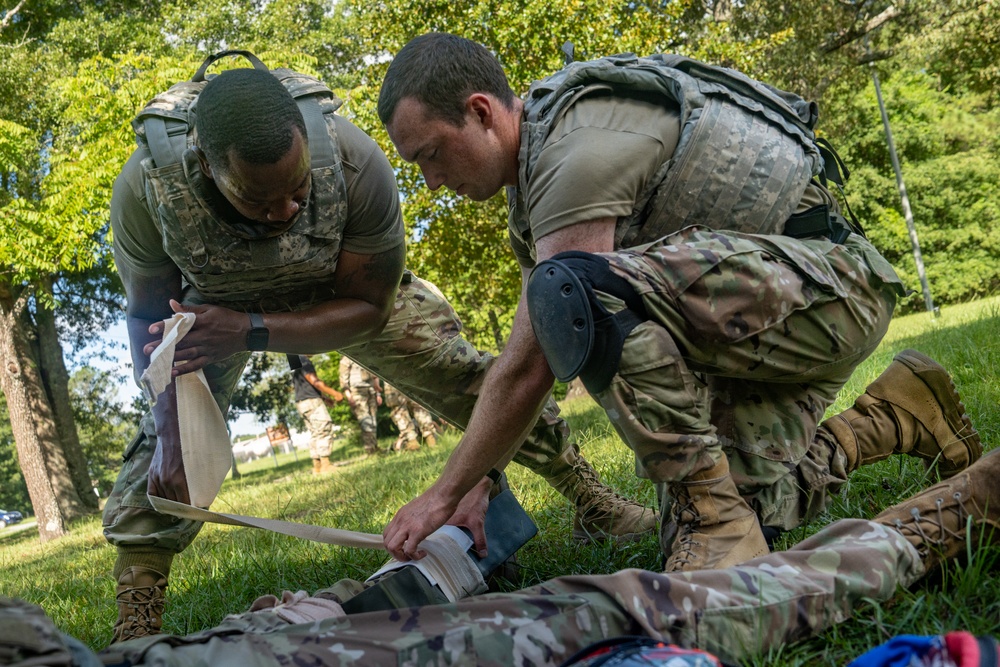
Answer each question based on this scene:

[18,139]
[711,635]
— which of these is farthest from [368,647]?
[18,139]

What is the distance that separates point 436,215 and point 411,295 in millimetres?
8927

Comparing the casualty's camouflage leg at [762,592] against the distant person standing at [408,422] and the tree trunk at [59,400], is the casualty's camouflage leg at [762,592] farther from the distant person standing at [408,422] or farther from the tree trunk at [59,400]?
the tree trunk at [59,400]

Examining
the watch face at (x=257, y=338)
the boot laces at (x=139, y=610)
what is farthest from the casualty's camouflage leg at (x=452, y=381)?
the boot laces at (x=139, y=610)

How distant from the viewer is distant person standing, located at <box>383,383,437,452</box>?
13747 millimetres

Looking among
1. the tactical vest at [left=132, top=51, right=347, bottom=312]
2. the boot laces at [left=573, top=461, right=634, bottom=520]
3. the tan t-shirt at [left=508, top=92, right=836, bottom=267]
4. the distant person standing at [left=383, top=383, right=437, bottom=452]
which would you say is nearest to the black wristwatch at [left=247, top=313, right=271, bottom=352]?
the tactical vest at [left=132, top=51, right=347, bottom=312]

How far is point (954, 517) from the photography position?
5.95 feet

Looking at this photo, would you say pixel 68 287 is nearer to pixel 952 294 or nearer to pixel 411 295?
pixel 411 295

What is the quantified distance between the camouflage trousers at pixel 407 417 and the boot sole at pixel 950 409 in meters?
10.9

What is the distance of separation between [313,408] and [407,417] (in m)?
1.95

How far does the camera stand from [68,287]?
18.2m

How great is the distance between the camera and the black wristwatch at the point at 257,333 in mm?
2936

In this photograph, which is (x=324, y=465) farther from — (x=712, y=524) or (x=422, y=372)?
(x=712, y=524)

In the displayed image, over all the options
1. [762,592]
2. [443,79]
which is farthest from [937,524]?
[443,79]

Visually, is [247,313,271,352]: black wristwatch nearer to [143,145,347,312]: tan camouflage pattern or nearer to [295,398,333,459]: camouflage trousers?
[143,145,347,312]: tan camouflage pattern
